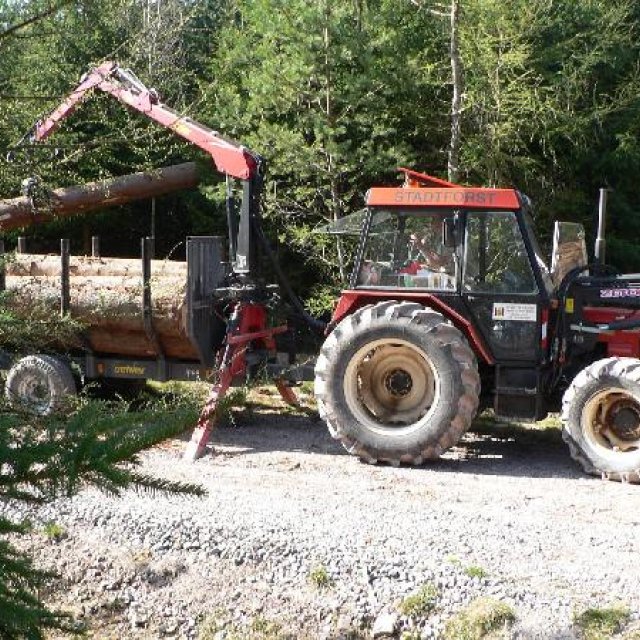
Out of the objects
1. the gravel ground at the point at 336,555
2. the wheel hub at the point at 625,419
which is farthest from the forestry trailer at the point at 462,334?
the gravel ground at the point at 336,555

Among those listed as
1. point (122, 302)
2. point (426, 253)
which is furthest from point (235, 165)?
point (426, 253)

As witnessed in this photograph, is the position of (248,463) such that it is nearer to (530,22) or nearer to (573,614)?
(573,614)

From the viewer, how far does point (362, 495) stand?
682 centimetres

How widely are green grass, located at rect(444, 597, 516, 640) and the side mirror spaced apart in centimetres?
370

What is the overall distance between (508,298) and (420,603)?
11.4ft

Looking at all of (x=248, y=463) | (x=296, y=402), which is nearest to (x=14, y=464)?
(x=248, y=463)

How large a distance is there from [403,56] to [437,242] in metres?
5.93

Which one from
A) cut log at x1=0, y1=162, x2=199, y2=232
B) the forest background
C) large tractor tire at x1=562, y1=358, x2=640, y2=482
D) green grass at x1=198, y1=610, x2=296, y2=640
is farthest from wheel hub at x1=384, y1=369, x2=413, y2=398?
the forest background

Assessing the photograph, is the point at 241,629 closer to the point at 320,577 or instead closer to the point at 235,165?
the point at 320,577

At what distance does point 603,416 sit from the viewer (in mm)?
7633

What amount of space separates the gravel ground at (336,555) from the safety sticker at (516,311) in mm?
1386

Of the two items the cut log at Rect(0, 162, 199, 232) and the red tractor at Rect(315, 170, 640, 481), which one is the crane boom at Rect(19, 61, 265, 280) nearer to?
the cut log at Rect(0, 162, 199, 232)

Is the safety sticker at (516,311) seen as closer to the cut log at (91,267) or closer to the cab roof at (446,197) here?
the cab roof at (446,197)

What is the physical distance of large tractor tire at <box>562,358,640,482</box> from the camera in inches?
294
